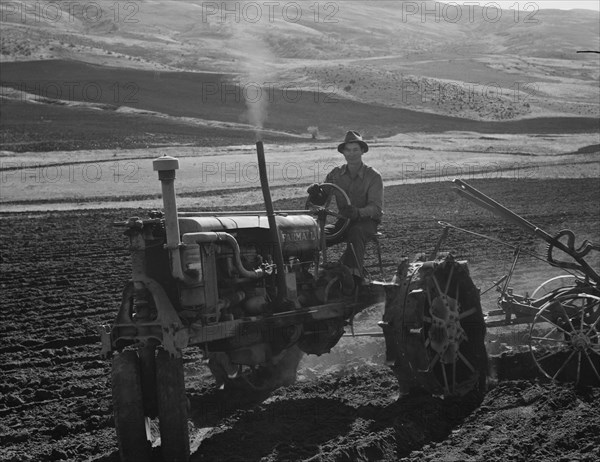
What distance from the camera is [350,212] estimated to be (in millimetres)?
7398

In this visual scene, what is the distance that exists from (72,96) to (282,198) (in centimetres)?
3064

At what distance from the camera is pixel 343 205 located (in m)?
7.52

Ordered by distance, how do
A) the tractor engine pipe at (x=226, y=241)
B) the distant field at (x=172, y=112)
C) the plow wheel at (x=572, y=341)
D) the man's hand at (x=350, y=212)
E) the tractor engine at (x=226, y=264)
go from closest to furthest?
1. the tractor engine pipe at (x=226, y=241)
2. the tractor engine at (x=226, y=264)
3. the plow wheel at (x=572, y=341)
4. the man's hand at (x=350, y=212)
5. the distant field at (x=172, y=112)

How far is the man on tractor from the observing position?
751 cm

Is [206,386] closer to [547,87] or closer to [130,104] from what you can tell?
[130,104]

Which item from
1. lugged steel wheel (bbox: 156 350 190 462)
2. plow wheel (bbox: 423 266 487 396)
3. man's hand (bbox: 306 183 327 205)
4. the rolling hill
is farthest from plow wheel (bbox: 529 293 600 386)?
the rolling hill

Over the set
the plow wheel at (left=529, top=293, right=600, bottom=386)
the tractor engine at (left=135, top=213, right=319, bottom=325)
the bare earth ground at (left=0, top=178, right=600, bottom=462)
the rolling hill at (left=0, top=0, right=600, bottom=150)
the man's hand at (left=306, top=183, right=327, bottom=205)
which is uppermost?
the rolling hill at (left=0, top=0, right=600, bottom=150)

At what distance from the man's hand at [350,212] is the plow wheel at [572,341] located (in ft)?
5.35

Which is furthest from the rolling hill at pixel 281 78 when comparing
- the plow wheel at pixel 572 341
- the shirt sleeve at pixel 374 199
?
the plow wheel at pixel 572 341

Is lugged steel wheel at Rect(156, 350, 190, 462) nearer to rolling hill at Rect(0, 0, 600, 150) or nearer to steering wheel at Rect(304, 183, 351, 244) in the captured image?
Answer: steering wheel at Rect(304, 183, 351, 244)

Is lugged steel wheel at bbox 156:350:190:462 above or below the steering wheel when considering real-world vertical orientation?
below

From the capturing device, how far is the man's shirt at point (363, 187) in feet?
25.2

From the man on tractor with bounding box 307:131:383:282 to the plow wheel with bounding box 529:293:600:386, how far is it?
4.94 feet

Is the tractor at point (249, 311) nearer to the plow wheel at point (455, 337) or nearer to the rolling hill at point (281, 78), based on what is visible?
the plow wheel at point (455, 337)
